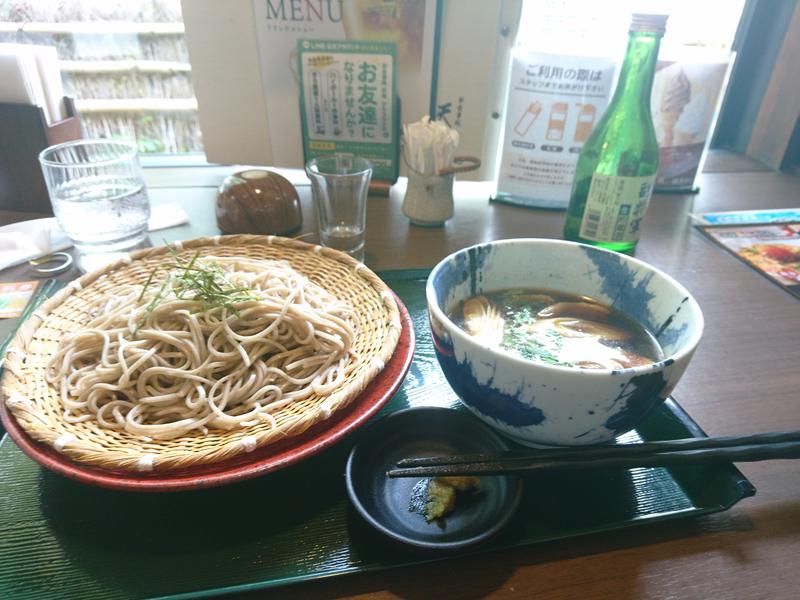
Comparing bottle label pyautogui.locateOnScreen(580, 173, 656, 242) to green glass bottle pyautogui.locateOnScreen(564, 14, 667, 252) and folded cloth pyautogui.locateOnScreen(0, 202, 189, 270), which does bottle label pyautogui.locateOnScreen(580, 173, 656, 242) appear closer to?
green glass bottle pyautogui.locateOnScreen(564, 14, 667, 252)

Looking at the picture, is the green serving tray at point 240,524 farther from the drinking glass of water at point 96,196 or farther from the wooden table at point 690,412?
the drinking glass of water at point 96,196

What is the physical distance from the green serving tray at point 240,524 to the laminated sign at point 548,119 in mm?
903

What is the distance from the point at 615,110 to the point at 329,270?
0.73 metres

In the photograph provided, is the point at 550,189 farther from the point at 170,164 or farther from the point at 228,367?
the point at 170,164

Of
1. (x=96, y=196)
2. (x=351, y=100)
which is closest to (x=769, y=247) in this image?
(x=351, y=100)

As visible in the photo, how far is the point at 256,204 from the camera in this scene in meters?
1.21

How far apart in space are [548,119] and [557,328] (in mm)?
847

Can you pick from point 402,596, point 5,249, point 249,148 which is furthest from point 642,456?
point 249,148

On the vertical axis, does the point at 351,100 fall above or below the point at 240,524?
above

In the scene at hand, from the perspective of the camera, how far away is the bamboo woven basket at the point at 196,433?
0.58 m

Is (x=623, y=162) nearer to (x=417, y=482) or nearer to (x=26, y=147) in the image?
(x=417, y=482)

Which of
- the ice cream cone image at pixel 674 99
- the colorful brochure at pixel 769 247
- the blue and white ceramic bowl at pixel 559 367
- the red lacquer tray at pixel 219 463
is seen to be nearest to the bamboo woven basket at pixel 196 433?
the red lacquer tray at pixel 219 463

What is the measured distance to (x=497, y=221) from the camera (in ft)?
4.64

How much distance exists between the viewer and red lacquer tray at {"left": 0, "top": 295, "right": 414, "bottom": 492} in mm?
546
